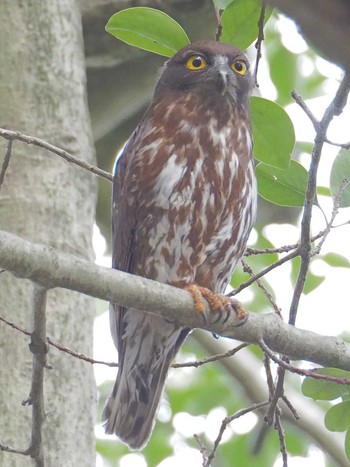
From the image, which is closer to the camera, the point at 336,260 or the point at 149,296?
the point at 149,296

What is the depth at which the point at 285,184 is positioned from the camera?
8.52 feet

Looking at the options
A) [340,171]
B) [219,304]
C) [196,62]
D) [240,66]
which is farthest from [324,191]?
[219,304]

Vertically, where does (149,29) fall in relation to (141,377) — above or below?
above

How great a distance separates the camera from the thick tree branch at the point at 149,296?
1714 mm

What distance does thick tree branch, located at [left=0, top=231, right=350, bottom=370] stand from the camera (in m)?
1.71

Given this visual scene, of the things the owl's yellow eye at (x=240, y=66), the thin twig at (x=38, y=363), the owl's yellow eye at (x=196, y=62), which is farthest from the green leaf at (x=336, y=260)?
the thin twig at (x=38, y=363)

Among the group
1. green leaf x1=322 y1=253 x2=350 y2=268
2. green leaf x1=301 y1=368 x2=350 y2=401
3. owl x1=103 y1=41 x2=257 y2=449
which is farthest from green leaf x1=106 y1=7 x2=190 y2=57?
green leaf x1=322 y1=253 x2=350 y2=268

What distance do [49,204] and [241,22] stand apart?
3.37 ft

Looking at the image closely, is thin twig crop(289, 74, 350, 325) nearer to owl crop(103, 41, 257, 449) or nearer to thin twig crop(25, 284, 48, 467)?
thin twig crop(25, 284, 48, 467)

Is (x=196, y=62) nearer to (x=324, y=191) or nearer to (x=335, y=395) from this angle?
(x=324, y=191)

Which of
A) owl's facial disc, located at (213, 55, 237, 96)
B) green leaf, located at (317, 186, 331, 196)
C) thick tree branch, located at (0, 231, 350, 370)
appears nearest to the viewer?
thick tree branch, located at (0, 231, 350, 370)

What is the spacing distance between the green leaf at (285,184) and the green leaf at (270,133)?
→ 5.0 inches

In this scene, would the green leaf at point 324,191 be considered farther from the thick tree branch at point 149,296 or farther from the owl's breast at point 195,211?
the thick tree branch at point 149,296

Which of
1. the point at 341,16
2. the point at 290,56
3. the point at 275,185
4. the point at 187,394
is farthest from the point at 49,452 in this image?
the point at 290,56
